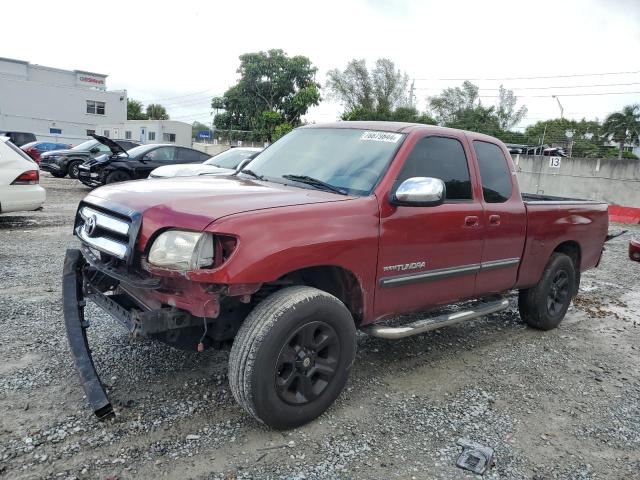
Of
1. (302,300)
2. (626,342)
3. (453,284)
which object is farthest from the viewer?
(626,342)

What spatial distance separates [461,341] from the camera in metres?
4.95

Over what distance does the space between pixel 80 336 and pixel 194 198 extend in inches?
44.5

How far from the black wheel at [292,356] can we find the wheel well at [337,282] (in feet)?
0.83

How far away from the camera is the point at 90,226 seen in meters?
3.37

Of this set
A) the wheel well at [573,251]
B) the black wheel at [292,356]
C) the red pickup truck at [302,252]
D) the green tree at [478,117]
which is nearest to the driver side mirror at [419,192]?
the red pickup truck at [302,252]

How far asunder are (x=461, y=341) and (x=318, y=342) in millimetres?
2242

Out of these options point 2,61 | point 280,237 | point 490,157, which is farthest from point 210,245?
point 2,61

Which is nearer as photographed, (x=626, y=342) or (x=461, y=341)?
(x=461, y=341)

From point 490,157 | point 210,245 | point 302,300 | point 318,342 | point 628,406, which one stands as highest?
point 490,157

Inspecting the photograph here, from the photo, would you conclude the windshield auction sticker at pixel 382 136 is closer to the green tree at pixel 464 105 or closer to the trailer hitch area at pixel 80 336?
the trailer hitch area at pixel 80 336

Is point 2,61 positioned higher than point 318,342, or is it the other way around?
point 2,61

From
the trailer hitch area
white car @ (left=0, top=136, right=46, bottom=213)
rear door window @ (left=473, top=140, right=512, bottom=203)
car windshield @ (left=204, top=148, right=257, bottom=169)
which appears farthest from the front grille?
car windshield @ (left=204, top=148, right=257, bottom=169)

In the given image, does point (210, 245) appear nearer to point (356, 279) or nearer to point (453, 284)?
point (356, 279)

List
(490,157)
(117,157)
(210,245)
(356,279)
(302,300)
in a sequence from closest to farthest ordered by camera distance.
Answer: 1. (210,245)
2. (302,300)
3. (356,279)
4. (490,157)
5. (117,157)
